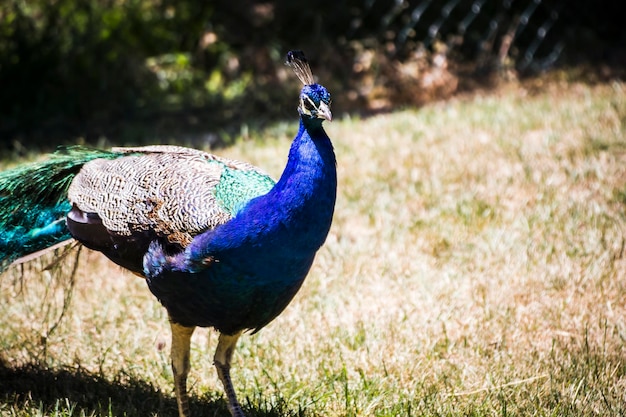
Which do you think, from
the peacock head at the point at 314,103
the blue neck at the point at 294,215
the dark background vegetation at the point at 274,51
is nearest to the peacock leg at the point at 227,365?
the blue neck at the point at 294,215

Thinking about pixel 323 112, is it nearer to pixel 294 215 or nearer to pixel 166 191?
pixel 294 215

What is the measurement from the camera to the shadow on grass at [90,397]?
2.71 meters

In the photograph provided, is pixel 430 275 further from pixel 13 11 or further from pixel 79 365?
pixel 13 11

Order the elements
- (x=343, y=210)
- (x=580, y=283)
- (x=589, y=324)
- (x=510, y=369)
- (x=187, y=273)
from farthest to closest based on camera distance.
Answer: (x=343, y=210) < (x=580, y=283) < (x=589, y=324) < (x=510, y=369) < (x=187, y=273)

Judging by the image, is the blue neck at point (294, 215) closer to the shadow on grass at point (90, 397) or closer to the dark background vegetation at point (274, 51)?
the shadow on grass at point (90, 397)

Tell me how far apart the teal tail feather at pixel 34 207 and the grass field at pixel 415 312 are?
0.66ft

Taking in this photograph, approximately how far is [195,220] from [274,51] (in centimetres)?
475

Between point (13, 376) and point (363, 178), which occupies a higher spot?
point (363, 178)

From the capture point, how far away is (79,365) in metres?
2.95

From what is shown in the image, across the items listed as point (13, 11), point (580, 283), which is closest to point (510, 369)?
point (580, 283)

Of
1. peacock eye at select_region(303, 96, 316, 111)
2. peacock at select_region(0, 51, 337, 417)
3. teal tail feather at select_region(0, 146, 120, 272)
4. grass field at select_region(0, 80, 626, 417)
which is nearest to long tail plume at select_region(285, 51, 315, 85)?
peacock at select_region(0, 51, 337, 417)

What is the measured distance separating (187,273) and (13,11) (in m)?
4.56

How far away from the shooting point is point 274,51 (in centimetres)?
689

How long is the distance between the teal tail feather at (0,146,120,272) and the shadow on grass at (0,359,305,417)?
0.46 metres
